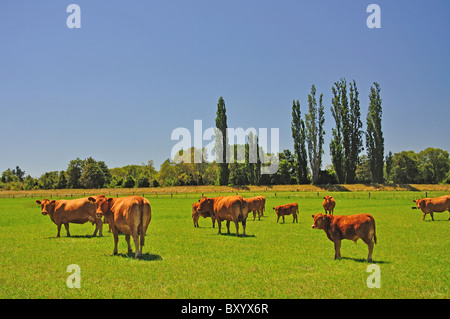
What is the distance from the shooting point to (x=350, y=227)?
11.1 meters

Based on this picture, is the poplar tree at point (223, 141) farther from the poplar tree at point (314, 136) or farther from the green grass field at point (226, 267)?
the green grass field at point (226, 267)

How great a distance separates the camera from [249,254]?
487 inches

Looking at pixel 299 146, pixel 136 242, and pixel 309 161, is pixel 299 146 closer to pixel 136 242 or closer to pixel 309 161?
pixel 309 161

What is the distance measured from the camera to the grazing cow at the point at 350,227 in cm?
1088

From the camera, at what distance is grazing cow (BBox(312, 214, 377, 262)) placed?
10.9 meters

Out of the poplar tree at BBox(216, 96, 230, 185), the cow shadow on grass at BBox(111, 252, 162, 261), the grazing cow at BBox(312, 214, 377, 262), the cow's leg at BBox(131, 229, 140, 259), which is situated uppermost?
the poplar tree at BBox(216, 96, 230, 185)

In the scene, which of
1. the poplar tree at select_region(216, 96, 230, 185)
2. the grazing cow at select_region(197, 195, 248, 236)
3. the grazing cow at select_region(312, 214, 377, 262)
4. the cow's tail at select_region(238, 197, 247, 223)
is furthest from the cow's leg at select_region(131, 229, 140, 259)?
the poplar tree at select_region(216, 96, 230, 185)

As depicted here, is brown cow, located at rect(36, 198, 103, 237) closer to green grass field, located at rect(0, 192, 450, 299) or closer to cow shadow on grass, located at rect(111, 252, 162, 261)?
green grass field, located at rect(0, 192, 450, 299)

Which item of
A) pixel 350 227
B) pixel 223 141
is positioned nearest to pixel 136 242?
pixel 350 227

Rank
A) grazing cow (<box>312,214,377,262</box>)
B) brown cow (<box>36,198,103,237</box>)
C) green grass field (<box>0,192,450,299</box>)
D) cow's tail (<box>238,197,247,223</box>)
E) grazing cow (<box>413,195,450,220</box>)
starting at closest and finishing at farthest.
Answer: green grass field (<box>0,192,450,299</box>), grazing cow (<box>312,214,377,262</box>), cow's tail (<box>238,197,247,223</box>), brown cow (<box>36,198,103,237</box>), grazing cow (<box>413,195,450,220</box>)

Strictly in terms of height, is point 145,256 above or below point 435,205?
below
